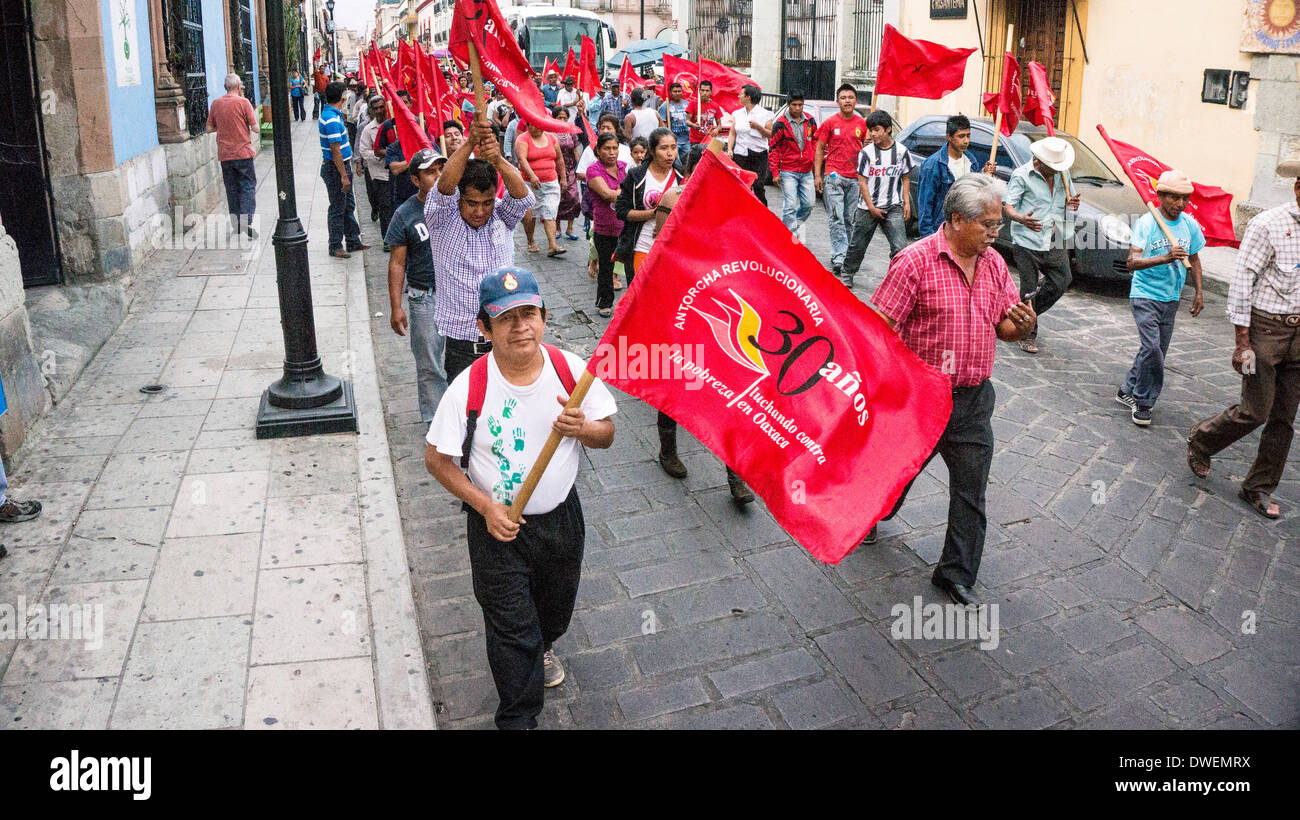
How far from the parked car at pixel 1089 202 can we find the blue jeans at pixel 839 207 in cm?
128

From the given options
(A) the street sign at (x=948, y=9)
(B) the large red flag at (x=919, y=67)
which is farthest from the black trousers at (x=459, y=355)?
(A) the street sign at (x=948, y=9)

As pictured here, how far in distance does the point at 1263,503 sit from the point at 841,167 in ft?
22.0

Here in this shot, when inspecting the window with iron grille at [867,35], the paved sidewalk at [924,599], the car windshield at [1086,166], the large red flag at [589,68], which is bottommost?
the paved sidewalk at [924,599]

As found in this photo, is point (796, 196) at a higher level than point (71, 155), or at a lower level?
lower

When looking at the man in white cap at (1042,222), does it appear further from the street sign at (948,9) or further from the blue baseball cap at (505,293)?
the street sign at (948,9)

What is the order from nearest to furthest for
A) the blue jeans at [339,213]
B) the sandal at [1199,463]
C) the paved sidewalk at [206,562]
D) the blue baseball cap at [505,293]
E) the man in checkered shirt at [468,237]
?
1. the blue baseball cap at [505,293]
2. the paved sidewalk at [206,562]
3. the man in checkered shirt at [468,237]
4. the sandal at [1199,463]
5. the blue jeans at [339,213]

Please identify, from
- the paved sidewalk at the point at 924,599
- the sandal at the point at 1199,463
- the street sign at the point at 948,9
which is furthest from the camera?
the street sign at the point at 948,9

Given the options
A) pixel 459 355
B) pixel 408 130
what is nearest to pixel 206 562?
pixel 459 355

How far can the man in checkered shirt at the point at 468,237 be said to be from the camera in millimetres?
5688

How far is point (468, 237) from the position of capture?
19.2 feet

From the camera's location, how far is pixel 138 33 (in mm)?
11203

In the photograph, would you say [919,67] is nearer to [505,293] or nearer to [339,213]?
[339,213]

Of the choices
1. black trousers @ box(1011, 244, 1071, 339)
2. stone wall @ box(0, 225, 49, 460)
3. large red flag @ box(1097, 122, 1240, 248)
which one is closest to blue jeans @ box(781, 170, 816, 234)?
black trousers @ box(1011, 244, 1071, 339)

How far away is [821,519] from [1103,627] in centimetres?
217
